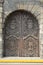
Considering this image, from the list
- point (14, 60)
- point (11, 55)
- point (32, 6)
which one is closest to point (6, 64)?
point (14, 60)

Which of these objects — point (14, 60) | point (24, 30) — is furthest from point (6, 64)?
point (24, 30)

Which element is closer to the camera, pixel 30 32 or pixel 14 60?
pixel 14 60

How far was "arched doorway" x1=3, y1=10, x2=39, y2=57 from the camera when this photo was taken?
1157 cm

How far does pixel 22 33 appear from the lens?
1162 cm

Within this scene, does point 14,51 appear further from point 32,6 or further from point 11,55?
point 32,6

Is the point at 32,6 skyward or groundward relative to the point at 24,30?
skyward

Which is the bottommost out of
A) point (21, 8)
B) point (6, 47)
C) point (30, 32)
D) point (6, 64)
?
point (6, 64)

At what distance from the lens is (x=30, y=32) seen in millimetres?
11609

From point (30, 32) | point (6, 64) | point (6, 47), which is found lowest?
point (6, 64)

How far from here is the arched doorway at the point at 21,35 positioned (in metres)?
11.6

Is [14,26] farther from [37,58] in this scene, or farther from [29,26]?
[37,58]

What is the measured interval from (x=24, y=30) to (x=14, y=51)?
3.81 feet

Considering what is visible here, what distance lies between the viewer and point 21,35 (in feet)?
38.1

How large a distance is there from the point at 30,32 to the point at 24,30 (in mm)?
316
